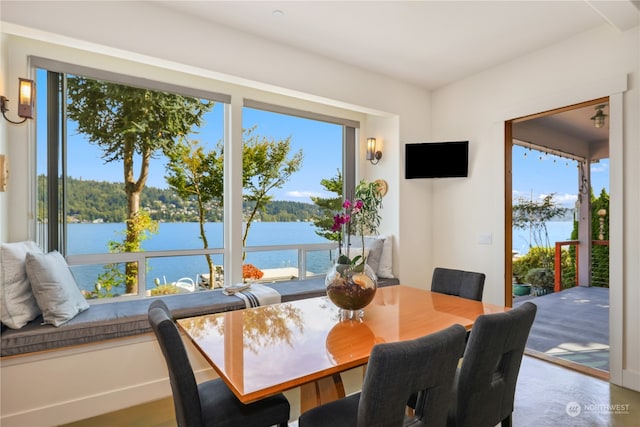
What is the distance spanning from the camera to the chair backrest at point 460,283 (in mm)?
2473

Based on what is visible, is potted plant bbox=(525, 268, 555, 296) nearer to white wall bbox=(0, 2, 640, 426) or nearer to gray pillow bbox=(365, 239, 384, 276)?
white wall bbox=(0, 2, 640, 426)

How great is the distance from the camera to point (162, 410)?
7.95ft

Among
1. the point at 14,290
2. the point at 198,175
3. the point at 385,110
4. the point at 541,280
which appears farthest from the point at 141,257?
the point at 541,280

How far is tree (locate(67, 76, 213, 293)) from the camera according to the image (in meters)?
2.99

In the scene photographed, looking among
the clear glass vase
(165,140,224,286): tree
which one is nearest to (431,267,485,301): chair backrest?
the clear glass vase

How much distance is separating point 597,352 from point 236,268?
3657 millimetres

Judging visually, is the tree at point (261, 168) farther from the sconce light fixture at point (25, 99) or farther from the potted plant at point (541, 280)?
the potted plant at point (541, 280)

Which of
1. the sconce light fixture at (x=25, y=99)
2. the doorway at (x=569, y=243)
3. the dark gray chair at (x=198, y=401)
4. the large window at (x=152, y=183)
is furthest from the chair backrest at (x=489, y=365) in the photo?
the sconce light fixture at (x=25, y=99)

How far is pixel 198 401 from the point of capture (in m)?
1.38

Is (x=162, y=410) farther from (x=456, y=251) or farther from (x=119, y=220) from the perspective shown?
(x=456, y=251)

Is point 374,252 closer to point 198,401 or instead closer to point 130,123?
point 130,123

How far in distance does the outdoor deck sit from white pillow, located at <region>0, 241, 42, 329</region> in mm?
4154

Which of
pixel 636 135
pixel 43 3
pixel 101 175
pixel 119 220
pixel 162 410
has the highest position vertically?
pixel 43 3

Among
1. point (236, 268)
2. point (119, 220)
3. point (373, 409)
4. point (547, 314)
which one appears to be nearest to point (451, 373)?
point (373, 409)
